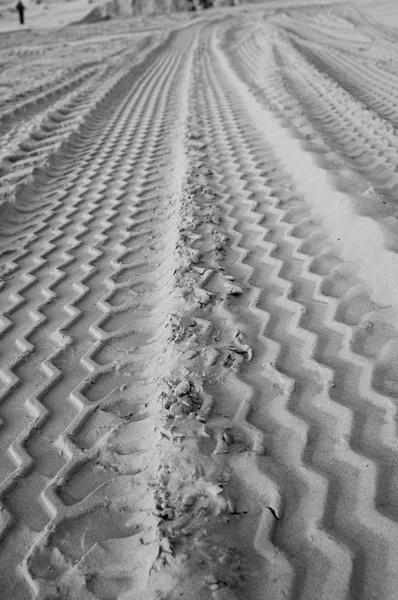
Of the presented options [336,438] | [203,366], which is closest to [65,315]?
[203,366]

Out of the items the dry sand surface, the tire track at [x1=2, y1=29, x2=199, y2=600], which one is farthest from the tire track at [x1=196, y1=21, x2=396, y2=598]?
the tire track at [x1=2, y1=29, x2=199, y2=600]

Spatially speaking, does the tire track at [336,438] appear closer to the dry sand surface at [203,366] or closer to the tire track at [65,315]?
the dry sand surface at [203,366]

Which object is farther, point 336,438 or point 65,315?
point 65,315

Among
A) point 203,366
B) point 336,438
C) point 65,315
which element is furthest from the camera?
point 65,315

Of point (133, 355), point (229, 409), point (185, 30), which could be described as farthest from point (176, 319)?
point (185, 30)

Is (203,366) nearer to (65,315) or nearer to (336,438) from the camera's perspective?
(336,438)

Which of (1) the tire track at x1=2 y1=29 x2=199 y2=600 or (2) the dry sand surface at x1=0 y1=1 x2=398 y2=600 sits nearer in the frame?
(2) the dry sand surface at x1=0 y1=1 x2=398 y2=600

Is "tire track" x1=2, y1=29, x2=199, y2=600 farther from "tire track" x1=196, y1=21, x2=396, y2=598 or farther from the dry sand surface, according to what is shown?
"tire track" x1=196, y1=21, x2=396, y2=598

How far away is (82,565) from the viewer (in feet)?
5.06

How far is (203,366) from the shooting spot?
88.9 inches

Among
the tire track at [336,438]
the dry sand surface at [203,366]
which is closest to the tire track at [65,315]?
the dry sand surface at [203,366]

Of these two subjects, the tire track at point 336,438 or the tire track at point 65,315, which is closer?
the tire track at point 336,438

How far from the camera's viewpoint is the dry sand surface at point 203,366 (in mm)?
1530

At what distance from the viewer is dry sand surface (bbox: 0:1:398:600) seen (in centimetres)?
153
